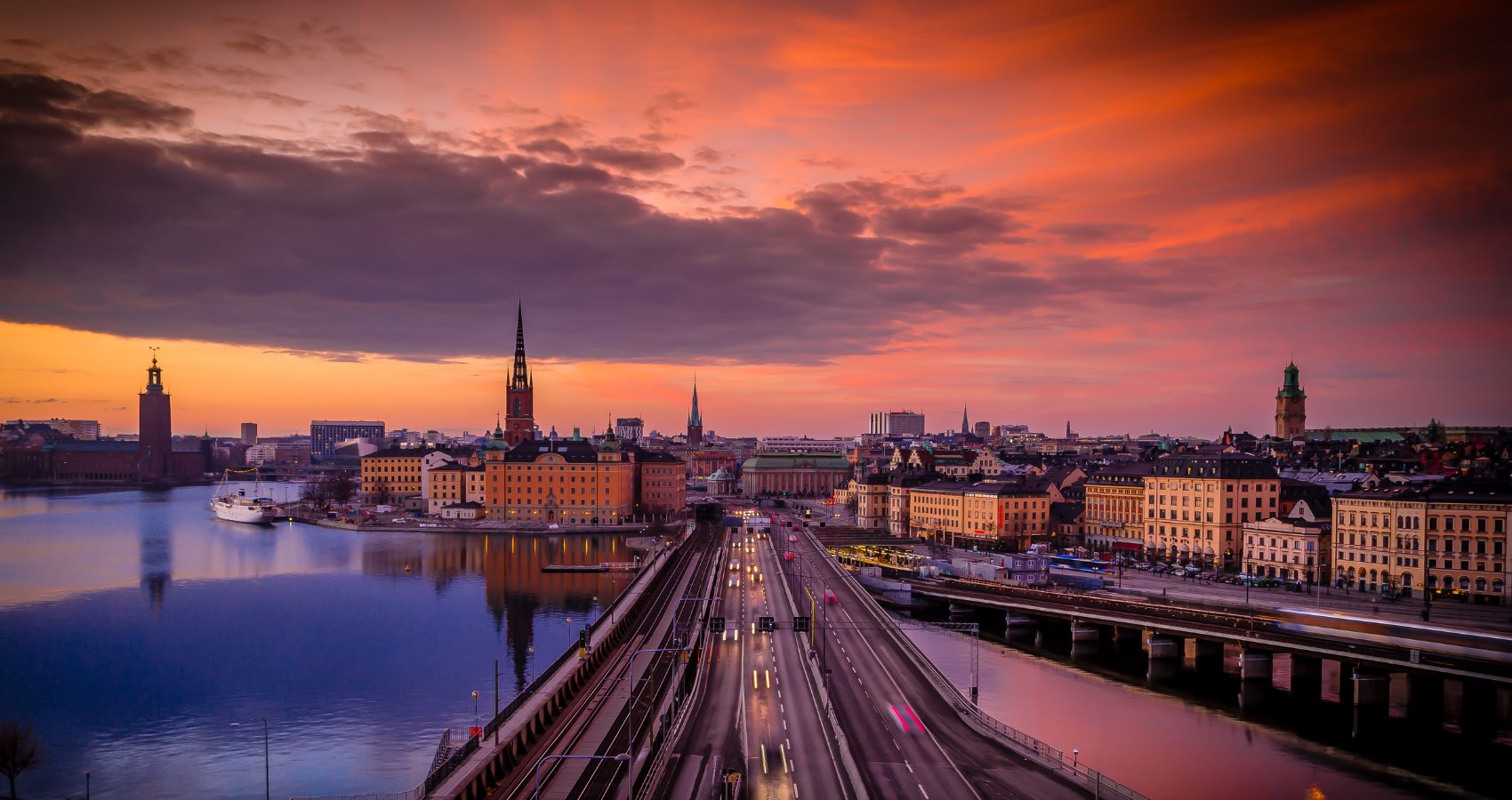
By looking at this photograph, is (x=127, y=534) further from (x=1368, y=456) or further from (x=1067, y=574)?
(x=1368, y=456)

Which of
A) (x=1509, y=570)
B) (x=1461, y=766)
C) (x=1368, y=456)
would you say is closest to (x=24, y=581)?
(x=1461, y=766)

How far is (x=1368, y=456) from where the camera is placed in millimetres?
116625

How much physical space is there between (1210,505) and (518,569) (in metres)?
58.7

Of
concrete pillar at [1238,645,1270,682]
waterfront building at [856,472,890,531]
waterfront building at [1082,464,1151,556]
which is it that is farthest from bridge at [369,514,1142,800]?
waterfront building at [856,472,890,531]

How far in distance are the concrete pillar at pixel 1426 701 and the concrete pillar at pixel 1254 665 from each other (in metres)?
6.31

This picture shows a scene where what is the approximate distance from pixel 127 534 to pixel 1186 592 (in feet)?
363

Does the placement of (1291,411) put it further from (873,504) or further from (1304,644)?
(1304,644)

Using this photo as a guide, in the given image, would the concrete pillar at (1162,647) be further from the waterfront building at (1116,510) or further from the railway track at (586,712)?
the waterfront building at (1116,510)

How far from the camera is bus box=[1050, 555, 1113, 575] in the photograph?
81.8 meters

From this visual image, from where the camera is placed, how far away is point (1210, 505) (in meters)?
83.2

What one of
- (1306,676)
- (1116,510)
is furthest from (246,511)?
(1306,676)

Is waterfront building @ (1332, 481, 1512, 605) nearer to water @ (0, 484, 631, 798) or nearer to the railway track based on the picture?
the railway track

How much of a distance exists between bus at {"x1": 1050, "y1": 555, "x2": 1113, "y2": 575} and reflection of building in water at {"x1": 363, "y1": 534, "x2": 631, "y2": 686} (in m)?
35.4

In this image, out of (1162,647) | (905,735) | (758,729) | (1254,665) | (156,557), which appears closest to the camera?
(905,735)
